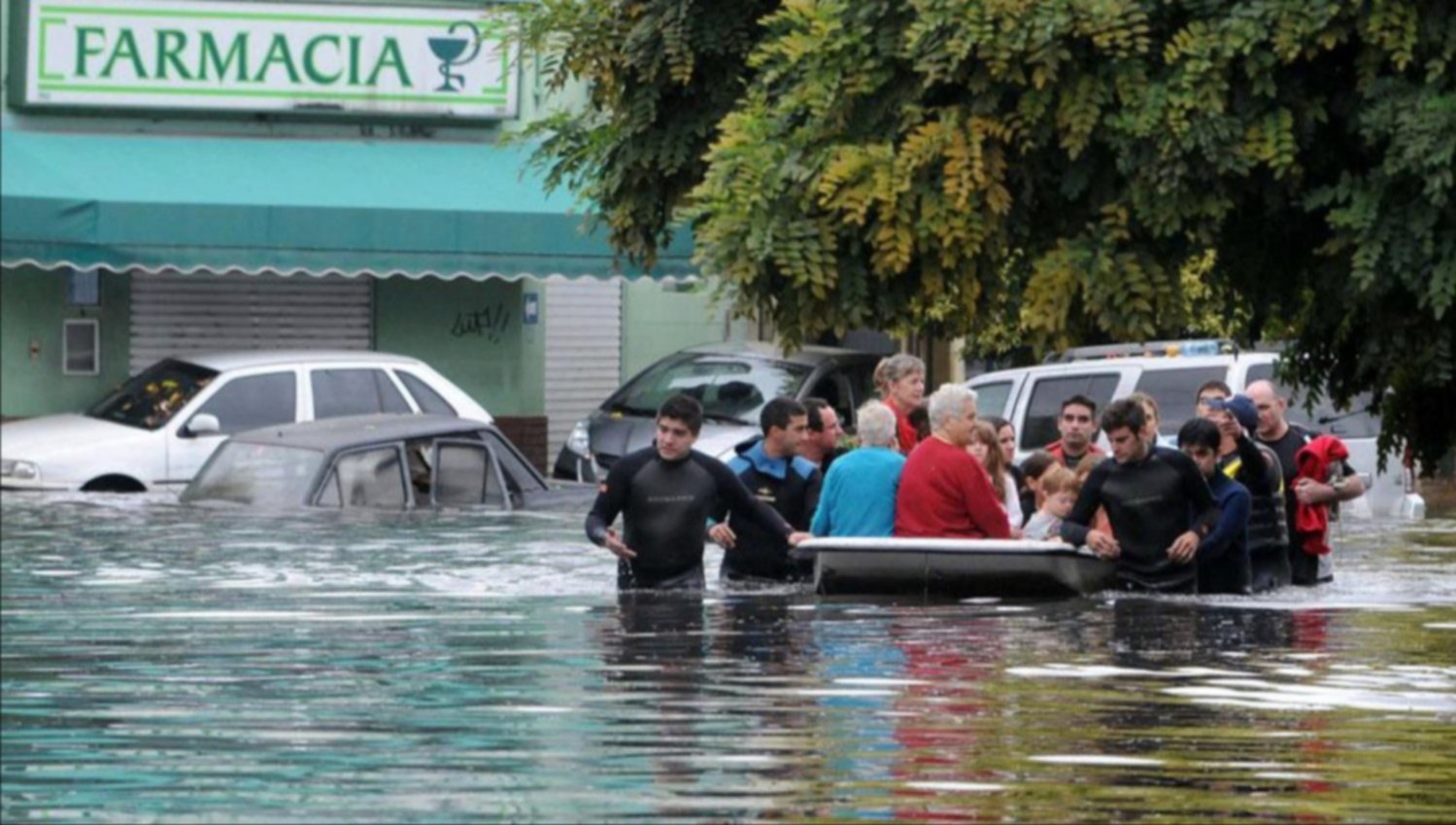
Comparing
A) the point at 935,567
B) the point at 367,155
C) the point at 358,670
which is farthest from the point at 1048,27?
the point at 367,155

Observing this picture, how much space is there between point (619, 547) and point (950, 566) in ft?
5.02

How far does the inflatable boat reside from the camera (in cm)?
1647

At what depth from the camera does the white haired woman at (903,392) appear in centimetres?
1836

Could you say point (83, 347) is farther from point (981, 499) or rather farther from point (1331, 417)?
point (981, 499)

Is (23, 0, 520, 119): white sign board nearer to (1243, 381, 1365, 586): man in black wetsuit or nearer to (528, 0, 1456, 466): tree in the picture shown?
(1243, 381, 1365, 586): man in black wetsuit

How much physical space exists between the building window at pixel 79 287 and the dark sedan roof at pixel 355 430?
8806 mm

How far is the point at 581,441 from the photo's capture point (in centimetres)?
2958

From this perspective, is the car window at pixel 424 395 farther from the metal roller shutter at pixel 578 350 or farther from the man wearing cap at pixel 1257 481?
the man wearing cap at pixel 1257 481

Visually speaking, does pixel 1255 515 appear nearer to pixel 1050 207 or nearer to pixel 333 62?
pixel 1050 207

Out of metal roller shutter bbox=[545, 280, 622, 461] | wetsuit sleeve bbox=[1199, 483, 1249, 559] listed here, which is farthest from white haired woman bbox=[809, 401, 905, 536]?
metal roller shutter bbox=[545, 280, 622, 461]

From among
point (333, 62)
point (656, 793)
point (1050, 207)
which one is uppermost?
point (333, 62)

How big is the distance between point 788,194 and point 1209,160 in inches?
81.1

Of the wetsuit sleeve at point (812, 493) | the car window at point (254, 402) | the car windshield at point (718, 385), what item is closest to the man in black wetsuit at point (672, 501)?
the wetsuit sleeve at point (812, 493)

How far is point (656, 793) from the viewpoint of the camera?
9703 millimetres
